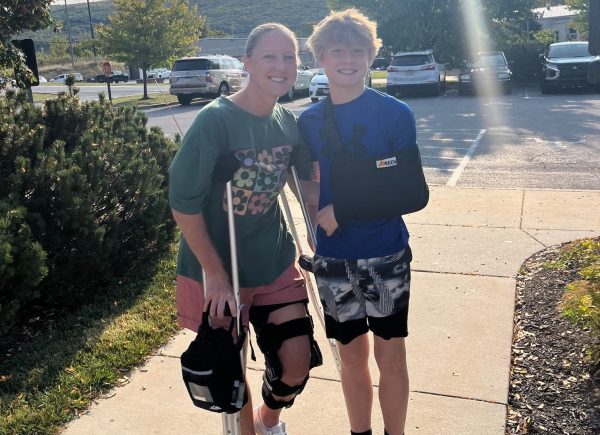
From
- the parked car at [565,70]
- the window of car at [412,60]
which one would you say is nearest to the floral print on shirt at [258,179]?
the parked car at [565,70]

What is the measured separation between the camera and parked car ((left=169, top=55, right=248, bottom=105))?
23.8 meters

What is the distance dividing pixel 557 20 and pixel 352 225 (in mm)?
77631

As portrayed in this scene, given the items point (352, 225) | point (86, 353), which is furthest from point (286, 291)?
point (86, 353)

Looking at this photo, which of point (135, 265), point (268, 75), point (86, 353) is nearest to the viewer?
point (268, 75)

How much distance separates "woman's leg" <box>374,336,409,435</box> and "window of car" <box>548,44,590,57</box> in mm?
22301

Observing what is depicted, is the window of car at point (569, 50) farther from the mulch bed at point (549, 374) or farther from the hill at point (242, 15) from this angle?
the hill at point (242, 15)

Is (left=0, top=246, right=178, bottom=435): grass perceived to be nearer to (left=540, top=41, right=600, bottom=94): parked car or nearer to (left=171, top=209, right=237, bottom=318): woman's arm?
(left=171, top=209, right=237, bottom=318): woman's arm

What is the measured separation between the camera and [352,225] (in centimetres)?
251

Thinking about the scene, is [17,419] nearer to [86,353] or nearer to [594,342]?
[86,353]

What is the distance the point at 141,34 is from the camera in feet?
101

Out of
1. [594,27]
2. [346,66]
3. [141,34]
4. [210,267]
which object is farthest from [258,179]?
[141,34]

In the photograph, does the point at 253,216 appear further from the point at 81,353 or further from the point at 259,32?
the point at 81,353

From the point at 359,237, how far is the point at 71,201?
103 inches

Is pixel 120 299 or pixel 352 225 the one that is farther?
pixel 120 299
